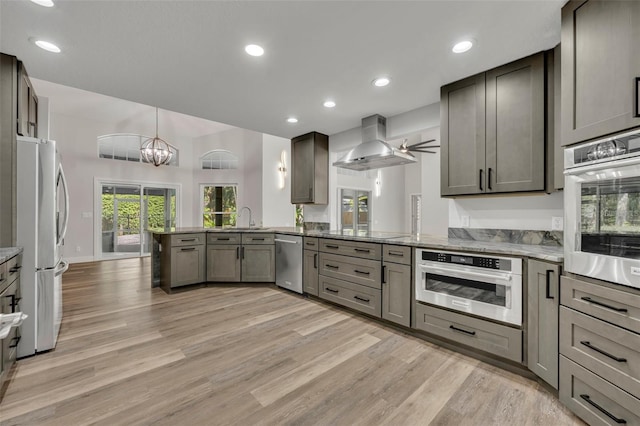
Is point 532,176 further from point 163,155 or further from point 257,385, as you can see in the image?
point 163,155

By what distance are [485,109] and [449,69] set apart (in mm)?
478

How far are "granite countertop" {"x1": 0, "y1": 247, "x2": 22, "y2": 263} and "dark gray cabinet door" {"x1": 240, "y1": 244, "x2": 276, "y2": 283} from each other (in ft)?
8.13

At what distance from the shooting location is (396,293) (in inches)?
105

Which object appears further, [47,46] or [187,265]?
[187,265]

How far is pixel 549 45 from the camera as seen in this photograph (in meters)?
2.10

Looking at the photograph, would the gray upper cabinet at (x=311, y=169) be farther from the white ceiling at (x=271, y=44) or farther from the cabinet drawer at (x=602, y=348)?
the cabinet drawer at (x=602, y=348)

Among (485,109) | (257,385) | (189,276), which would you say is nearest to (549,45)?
(485,109)

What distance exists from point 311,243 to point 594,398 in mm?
2739

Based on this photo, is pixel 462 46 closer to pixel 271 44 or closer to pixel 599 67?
pixel 599 67

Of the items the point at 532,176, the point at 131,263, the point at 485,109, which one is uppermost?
the point at 485,109

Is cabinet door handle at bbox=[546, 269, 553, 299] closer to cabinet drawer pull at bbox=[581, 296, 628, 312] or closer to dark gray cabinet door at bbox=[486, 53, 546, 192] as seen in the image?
cabinet drawer pull at bbox=[581, 296, 628, 312]

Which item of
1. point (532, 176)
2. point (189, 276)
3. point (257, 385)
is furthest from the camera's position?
point (189, 276)

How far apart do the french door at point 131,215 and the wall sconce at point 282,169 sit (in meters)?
2.89

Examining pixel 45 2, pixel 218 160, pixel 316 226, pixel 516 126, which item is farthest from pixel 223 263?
pixel 218 160
